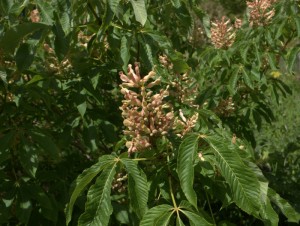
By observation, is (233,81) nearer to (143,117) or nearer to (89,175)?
(143,117)

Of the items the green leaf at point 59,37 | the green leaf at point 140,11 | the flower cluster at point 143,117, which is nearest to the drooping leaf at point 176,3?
the green leaf at point 140,11

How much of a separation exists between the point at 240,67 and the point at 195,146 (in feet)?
4.46

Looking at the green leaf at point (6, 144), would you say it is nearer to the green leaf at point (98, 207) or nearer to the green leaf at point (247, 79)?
the green leaf at point (98, 207)

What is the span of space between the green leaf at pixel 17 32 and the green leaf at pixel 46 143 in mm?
506

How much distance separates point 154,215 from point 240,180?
28cm

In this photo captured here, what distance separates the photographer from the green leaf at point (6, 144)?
6.75ft

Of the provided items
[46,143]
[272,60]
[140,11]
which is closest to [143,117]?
[140,11]

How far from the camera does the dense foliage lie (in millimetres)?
1455

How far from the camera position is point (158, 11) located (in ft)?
9.05

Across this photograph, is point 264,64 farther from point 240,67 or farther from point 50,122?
point 50,122

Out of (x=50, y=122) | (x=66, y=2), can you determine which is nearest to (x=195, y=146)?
(x=66, y=2)

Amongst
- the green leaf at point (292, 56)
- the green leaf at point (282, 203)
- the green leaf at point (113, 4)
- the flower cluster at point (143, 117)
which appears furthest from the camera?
the green leaf at point (292, 56)

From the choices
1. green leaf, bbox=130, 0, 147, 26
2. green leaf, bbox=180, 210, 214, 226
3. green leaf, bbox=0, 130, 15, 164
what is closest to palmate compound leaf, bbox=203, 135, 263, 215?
green leaf, bbox=180, 210, 214, 226

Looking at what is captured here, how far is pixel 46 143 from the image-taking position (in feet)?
7.13
